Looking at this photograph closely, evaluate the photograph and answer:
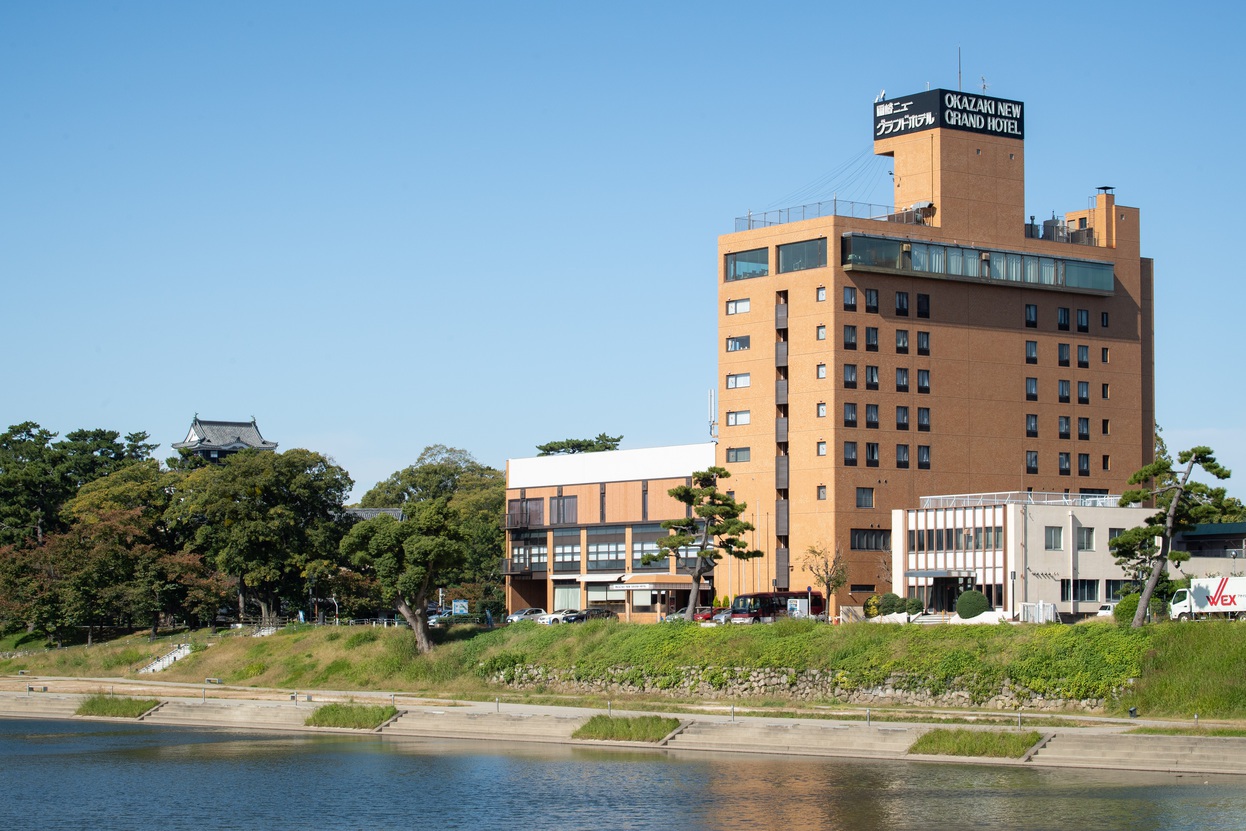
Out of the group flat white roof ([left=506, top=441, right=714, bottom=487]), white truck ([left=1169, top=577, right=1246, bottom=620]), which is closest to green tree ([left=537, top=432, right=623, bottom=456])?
flat white roof ([left=506, top=441, right=714, bottom=487])

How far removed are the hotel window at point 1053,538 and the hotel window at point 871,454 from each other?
1770 centimetres

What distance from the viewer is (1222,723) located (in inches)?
2359

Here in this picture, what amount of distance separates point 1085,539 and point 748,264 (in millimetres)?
32091

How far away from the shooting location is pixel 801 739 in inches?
2424

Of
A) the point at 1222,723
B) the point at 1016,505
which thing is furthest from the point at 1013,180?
the point at 1222,723

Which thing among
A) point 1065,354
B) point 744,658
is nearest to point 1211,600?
point 744,658

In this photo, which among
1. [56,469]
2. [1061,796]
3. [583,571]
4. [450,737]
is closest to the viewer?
[1061,796]

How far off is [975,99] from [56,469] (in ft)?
276

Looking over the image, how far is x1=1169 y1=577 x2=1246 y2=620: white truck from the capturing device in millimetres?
73250

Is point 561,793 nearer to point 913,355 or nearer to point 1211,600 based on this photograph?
point 1211,600

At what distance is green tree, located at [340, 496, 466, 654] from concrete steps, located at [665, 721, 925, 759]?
30.0 m

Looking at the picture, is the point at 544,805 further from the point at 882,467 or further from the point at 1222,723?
the point at 882,467

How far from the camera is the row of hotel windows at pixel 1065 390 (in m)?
113

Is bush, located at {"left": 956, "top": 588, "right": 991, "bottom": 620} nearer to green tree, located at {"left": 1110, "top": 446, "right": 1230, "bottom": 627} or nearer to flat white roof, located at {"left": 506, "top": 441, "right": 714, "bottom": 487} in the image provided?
green tree, located at {"left": 1110, "top": 446, "right": 1230, "bottom": 627}
